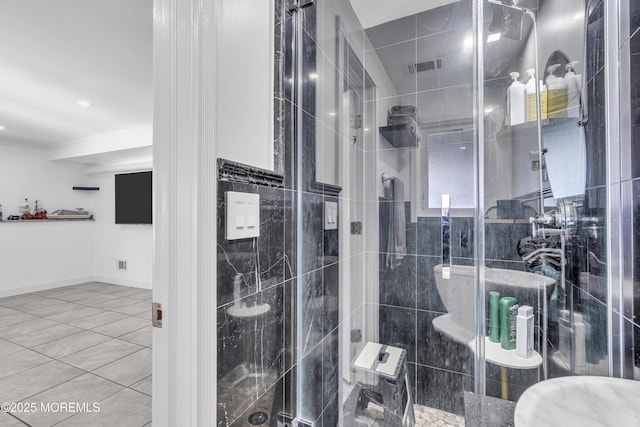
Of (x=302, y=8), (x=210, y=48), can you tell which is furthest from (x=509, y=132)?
(x=210, y=48)

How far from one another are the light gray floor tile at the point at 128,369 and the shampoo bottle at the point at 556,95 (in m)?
2.95

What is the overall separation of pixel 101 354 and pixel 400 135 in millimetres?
2989

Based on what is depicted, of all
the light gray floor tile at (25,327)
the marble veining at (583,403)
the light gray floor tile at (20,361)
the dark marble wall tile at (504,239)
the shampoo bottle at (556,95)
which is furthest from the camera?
the light gray floor tile at (25,327)

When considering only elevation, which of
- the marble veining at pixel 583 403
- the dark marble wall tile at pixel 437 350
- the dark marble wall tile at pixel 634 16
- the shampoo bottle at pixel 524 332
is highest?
the dark marble wall tile at pixel 634 16

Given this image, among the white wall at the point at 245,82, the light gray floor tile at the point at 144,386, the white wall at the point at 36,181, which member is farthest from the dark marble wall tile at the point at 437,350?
the white wall at the point at 36,181

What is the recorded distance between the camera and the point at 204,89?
0.74 metres

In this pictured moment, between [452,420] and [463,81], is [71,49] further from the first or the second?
[452,420]

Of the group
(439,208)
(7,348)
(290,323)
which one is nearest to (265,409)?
(290,323)

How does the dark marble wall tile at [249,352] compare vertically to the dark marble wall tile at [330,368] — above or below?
above

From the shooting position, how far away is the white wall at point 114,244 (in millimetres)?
5023

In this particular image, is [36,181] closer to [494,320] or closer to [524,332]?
[494,320]

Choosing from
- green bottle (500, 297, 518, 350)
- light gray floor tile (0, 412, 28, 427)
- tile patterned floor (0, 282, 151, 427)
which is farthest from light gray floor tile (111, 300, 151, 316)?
green bottle (500, 297, 518, 350)

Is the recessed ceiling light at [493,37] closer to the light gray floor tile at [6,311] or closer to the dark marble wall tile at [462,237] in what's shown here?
the dark marble wall tile at [462,237]

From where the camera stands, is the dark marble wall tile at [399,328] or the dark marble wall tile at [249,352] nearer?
the dark marble wall tile at [249,352]
